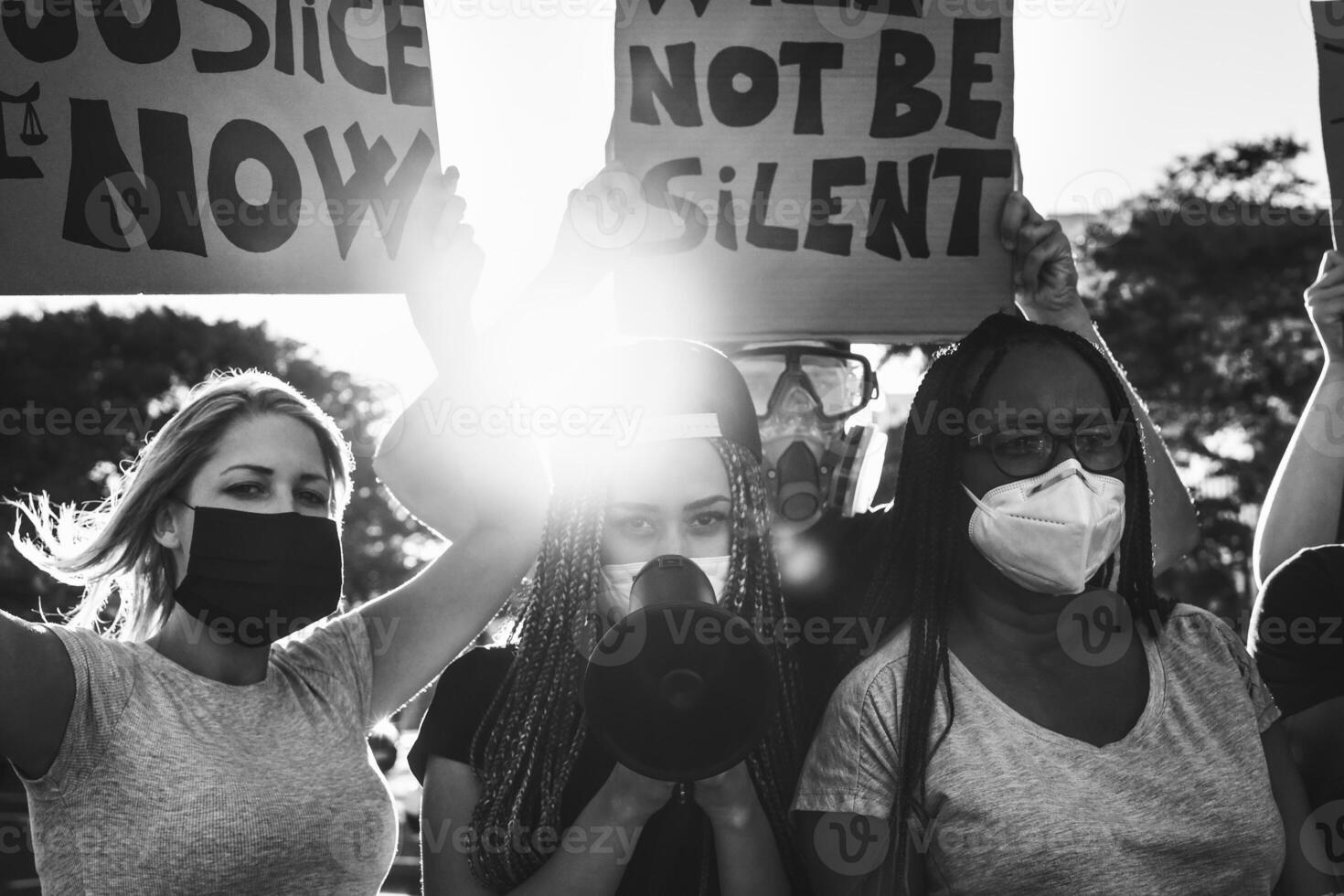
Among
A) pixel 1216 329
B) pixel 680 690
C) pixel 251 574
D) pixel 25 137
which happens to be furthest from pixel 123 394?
pixel 680 690

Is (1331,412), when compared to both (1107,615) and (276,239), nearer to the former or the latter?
(1107,615)

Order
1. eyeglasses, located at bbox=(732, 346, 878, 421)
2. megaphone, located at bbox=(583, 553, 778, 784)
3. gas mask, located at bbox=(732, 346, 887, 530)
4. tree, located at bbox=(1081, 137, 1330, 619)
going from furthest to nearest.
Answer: tree, located at bbox=(1081, 137, 1330, 619) → eyeglasses, located at bbox=(732, 346, 878, 421) → gas mask, located at bbox=(732, 346, 887, 530) → megaphone, located at bbox=(583, 553, 778, 784)

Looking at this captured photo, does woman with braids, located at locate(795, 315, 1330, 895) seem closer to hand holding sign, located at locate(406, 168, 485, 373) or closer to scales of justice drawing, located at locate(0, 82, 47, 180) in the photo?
hand holding sign, located at locate(406, 168, 485, 373)

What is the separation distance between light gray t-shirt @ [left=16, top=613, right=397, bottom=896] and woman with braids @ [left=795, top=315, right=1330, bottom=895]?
1056 mm

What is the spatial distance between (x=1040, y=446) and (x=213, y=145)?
215 centimetres

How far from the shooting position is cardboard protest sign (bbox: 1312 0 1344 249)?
11.8 feet

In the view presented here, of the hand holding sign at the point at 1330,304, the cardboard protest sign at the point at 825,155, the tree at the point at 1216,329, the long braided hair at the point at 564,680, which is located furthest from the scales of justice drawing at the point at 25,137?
the tree at the point at 1216,329

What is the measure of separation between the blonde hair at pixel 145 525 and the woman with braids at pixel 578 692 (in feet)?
2.58

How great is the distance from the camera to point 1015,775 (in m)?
2.73

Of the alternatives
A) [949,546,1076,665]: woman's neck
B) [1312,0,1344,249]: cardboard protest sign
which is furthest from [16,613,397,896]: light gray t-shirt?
[1312,0,1344,249]: cardboard protest sign

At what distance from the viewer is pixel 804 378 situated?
421cm

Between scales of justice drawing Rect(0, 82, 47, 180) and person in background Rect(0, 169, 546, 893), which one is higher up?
scales of justice drawing Rect(0, 82, 47, 180)

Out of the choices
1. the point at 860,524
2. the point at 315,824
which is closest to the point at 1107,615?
the point at 860,524

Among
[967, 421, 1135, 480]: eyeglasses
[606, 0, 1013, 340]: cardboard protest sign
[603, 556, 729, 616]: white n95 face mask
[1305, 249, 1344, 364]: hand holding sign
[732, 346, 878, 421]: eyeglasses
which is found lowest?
[603, 556, 729, 616]: white n95 face mask
